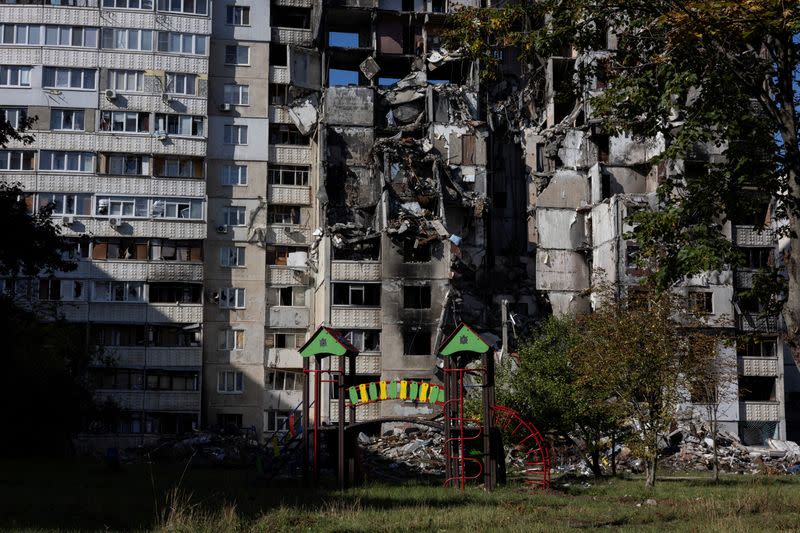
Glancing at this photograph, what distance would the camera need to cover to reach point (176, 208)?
6719 cm

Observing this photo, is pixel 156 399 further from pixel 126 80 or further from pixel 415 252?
pixel 126 80

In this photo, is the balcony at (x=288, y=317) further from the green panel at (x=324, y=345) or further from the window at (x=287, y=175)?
the green panel at (x=324, y=345)

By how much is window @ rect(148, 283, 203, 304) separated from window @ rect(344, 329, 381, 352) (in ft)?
33.3

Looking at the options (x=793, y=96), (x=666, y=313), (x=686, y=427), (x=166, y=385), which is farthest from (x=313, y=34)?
(x=793, y=96)

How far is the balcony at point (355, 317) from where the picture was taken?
64312 mm

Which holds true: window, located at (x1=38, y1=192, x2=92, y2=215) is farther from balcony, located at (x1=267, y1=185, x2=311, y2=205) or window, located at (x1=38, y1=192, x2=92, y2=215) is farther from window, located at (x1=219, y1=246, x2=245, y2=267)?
balcony, located at (x1=267, y1=185, x2=311, y2=205)

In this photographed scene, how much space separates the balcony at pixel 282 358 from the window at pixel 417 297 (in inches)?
331

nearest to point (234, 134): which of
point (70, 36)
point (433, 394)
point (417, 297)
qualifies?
point (70, 36)

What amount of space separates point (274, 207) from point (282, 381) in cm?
1192

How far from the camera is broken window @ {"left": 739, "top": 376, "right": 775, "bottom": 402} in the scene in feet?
212

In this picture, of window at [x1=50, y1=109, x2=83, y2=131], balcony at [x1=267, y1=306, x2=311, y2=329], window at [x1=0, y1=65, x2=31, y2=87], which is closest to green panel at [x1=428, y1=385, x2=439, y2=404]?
balcony at [x1=267, y1=306, x2=311, y2=329]

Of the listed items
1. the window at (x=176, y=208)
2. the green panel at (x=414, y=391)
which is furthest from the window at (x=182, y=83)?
the green panel at (x=414, y=391)

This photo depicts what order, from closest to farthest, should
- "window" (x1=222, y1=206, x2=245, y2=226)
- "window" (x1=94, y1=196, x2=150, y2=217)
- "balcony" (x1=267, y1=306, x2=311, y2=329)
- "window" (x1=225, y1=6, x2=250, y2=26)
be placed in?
"window" (x1=94, y1=196, x2=150, y2=217) → "balcony" (x1=267, y1=306, x2=311, y2=329) → "window" (x1=222, y1=206, x2=245, y2=226) → "window" (x1=225, y1=6, x2=250, y2=26)

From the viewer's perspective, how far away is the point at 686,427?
59.1 m
